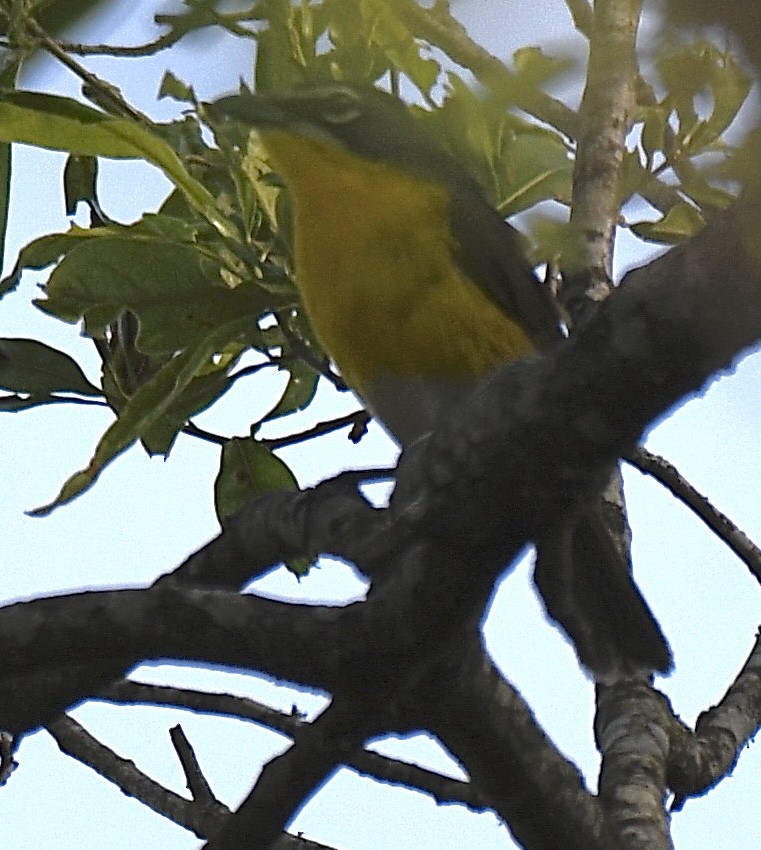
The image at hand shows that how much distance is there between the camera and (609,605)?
2705mm

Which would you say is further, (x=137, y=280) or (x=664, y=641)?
(x=664, y=641)

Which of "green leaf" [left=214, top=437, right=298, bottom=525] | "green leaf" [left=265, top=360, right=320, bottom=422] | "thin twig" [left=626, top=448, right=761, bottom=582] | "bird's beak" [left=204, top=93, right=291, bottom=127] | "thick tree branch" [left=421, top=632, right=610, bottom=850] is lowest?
"thick tree branch" [left=421, top=632, right=610, bottom=850]

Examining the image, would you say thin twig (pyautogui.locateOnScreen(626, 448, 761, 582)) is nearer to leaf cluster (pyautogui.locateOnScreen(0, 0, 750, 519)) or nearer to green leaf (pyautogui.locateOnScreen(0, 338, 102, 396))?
leaf cluster (pyautogui.locateOnScreen(0, 0, 750, 519))

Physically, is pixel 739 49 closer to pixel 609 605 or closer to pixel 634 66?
pixel 634 66

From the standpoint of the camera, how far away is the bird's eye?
254cm

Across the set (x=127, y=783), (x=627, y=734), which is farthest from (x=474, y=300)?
(x=127, y=783)

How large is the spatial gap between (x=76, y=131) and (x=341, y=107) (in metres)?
0.79

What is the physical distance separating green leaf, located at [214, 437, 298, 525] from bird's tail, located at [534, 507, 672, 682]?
663 millimetres

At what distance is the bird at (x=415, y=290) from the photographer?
259 cm

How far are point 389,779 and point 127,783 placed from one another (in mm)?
582

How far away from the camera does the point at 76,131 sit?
205 centimetres

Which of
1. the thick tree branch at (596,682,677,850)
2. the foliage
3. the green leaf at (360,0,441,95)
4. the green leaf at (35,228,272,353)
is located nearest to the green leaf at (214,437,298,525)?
the foliage

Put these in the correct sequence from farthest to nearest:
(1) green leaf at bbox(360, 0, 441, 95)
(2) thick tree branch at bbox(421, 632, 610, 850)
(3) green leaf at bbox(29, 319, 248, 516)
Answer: (3) green leaf at bbox(29, 319, 248, 516), (2) thick tree branch at bbox(421, 632, 610, 850), (1) green leaf at bbox(360, 0, 441, 95)

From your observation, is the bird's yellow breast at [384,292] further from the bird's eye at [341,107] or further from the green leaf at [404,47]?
the green leaf at [404,47]
